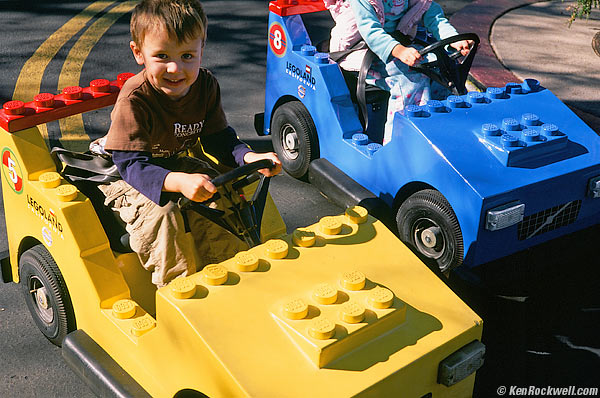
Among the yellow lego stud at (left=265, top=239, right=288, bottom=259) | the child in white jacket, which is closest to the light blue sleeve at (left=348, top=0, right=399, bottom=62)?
the child in white jacket

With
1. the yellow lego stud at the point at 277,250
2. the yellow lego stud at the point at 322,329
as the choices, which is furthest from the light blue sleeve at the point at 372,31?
the yellow lego stud at the point at 322,329

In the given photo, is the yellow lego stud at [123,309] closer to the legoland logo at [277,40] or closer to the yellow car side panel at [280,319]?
the yellow car side panel at [280,319]

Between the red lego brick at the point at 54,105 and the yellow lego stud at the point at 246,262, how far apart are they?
1101 mm

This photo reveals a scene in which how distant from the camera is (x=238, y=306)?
2.13 meters

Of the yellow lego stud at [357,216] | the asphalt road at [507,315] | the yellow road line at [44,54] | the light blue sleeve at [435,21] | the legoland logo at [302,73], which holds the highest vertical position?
the light blue sleeve at [435,21]

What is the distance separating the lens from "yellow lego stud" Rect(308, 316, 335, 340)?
6.55ft

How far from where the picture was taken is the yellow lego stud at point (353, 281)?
219 cm

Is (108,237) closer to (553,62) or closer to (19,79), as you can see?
(19,79)

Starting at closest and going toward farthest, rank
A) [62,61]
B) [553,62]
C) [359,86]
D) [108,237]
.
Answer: [108,237]
[359,86]
[62,61]
[553,62]

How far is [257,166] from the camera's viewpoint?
2.41 meters

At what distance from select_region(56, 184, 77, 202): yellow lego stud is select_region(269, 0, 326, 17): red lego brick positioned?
6.47ft

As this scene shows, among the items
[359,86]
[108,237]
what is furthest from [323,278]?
[359,86]

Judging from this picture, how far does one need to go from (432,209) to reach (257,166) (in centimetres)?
107

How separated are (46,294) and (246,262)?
3.30 ft
